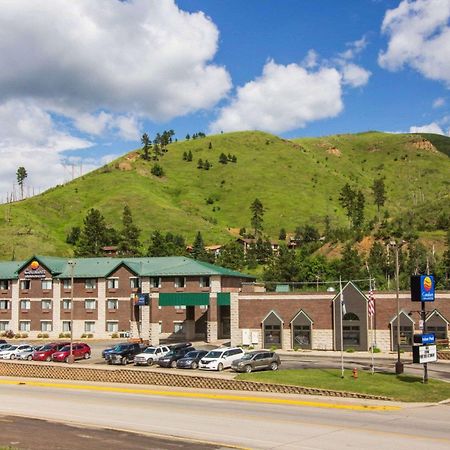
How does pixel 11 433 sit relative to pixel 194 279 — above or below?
below

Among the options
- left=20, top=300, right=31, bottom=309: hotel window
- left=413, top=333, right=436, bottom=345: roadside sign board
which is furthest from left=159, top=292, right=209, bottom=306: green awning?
left=413, top=333, right=436, bottom=345: roadside sign board

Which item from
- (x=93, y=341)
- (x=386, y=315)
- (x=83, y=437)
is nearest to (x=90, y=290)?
(x=93, y=341)

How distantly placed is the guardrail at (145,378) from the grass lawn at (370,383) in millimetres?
1166

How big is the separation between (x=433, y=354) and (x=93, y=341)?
5296 centimetres

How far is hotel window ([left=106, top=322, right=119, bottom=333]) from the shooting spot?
8512 centimetres

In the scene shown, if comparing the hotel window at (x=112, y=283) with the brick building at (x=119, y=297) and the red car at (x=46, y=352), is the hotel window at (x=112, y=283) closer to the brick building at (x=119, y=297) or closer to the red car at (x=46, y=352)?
the brick building at (x=119, y=297)

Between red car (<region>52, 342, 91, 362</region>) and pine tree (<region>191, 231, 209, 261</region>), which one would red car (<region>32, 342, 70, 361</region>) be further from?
pine tree (<region>191, 231, 209, 261</region>)

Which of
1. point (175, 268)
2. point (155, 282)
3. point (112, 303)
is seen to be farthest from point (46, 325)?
point (175, 268)

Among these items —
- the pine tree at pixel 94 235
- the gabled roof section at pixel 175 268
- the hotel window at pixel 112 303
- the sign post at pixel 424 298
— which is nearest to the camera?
the sign post at pixel 424 298

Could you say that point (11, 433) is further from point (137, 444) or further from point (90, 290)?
point (90, 290)

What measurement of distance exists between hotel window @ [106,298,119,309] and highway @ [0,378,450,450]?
43.8 metres

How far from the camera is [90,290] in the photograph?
284 ft

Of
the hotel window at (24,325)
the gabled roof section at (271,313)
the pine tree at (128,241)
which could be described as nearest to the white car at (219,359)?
the gabled roof section at (271,313)

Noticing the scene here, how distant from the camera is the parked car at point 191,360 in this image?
164 feet
